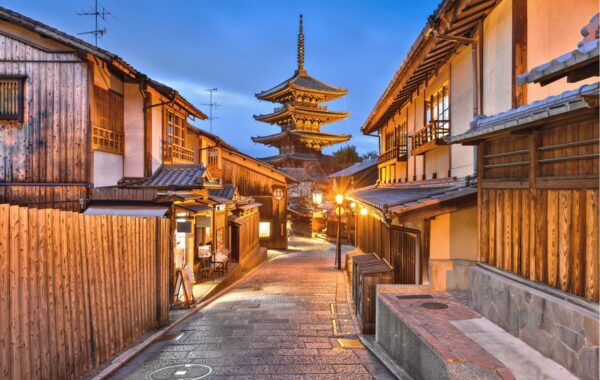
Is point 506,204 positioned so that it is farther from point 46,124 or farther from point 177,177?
point 46,124

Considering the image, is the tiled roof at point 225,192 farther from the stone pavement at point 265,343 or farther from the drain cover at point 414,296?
the drain cover at point 414,296

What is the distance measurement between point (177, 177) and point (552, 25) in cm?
1309

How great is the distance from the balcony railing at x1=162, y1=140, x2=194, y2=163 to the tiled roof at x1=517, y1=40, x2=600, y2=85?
15023 millimetres

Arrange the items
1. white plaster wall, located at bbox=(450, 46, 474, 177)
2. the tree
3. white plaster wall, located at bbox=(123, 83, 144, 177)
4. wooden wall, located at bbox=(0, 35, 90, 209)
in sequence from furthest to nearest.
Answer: the tree < white plaster wall, located at bbox=(123, 83, 144, 177) < wooden wall, located at bbox=(0, 35, 90, 209) < white plaster wall, located at bbox=(450, 46, 474, 177)

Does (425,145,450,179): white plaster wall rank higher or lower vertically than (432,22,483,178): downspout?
lower

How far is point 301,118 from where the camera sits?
49.8 metres

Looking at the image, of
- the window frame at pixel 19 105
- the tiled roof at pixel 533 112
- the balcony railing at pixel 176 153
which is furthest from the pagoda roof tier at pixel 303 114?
the tiled roof at pixel 533 112

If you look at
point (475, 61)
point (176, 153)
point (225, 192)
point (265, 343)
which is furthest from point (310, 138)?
point (265, 343)

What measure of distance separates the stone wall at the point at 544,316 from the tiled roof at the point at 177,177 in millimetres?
10660

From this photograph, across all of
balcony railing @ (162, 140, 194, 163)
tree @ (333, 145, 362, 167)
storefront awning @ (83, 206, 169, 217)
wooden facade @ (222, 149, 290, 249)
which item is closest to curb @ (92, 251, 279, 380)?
storefront awning @ (83, 206, 169, 217)

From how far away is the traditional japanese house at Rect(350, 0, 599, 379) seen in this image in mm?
5125

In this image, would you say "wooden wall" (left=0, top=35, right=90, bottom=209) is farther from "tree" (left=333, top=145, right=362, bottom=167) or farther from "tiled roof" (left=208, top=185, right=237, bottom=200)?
"tree" (left=333, top=145, right=362, bottom=167)

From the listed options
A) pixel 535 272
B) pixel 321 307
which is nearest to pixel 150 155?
pixel 321 307

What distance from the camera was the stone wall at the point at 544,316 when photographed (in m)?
4.88
